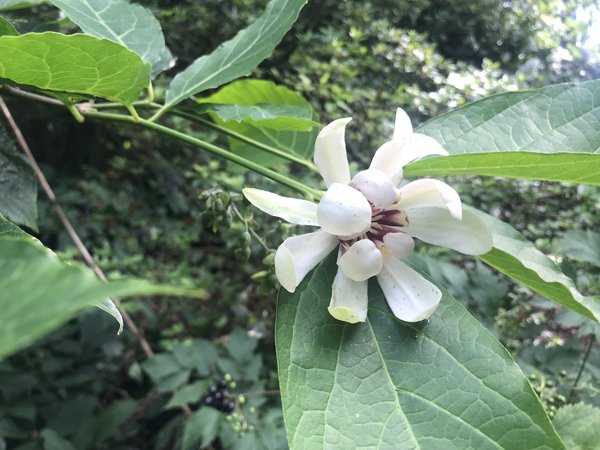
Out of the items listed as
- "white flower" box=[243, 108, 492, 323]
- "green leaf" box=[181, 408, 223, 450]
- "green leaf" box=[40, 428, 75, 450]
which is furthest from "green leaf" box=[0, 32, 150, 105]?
"green leaf" box=[40, 428, 75, 450]

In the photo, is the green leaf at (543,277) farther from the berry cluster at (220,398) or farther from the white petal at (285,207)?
the berry cluster at (220,398)

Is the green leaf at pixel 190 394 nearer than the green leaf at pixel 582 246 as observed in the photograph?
No

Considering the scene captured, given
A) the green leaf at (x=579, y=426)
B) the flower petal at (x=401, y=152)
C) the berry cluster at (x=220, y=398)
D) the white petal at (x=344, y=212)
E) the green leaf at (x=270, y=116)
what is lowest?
the berry cluster at (x=220, y=398)

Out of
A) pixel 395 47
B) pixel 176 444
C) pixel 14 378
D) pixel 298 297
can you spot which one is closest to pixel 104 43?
pixel 298 297

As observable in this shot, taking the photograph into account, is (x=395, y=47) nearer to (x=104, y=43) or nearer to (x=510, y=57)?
(x=510, y=57)

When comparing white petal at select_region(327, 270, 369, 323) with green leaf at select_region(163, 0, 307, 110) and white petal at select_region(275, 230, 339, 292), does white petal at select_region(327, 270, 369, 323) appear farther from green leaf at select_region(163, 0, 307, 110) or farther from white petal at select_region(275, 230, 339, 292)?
green leaf at select_region(163, 0, 307, 110)

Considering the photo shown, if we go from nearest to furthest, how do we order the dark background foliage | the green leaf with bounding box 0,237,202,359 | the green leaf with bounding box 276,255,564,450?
1. the green leaf with bounding box 0,237,202,359
2. the green leaf with bounding box 276,255,564,450
3. the dark background foliage

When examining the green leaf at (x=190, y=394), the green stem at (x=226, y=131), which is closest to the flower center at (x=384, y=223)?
the green stem at (x=226, y=131)
